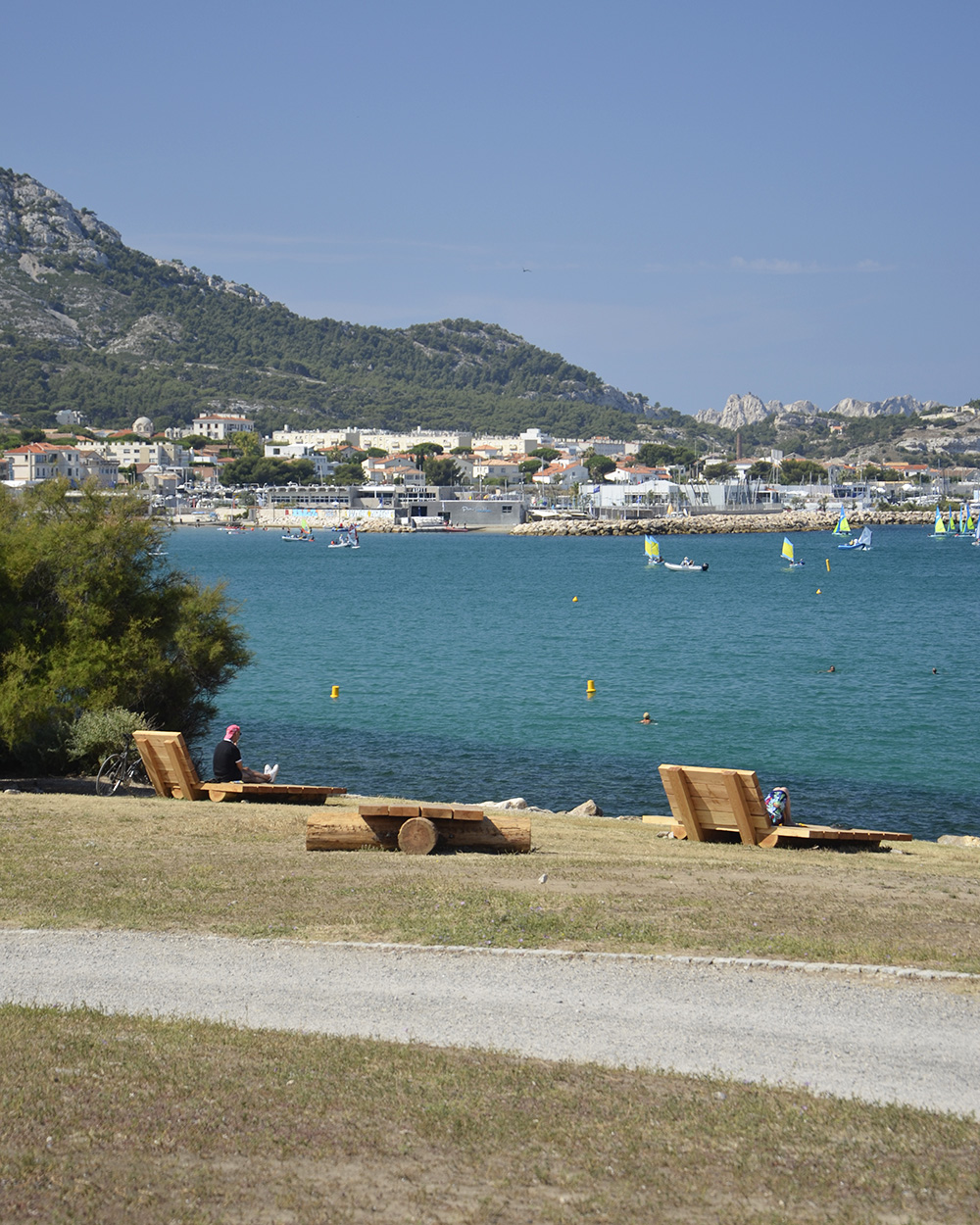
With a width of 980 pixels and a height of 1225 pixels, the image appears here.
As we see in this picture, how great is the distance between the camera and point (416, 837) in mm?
11258

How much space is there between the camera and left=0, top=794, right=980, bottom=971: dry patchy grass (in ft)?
28.0

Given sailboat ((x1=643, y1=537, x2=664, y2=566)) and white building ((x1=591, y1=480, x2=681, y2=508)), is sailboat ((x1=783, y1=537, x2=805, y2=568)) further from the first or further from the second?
white building ((x1=591, y1=480, x2=681, y2=508))

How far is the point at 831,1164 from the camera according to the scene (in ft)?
16.9

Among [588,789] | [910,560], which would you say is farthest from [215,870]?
[910,560]

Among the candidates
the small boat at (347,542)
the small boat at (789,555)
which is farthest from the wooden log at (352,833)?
the small boat at (347,542)

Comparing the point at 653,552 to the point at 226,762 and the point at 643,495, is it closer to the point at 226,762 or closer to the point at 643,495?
the point at 643,495

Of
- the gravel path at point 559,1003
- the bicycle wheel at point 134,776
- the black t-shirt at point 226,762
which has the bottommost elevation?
the bicycle wheel at point 134,776

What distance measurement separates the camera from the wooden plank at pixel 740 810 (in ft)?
42.5

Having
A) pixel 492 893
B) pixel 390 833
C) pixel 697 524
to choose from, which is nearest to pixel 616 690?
pixel 390 833

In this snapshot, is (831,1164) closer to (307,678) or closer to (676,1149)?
(676,1149)

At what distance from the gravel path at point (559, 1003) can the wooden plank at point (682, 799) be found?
511cm

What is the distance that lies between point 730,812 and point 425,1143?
8.52m

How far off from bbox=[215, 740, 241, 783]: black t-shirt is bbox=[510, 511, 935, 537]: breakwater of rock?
14388cm

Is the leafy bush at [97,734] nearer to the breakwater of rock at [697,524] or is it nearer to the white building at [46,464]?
→ the white building at [46,464]
